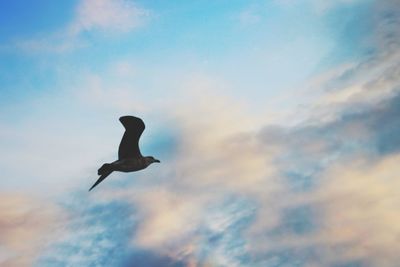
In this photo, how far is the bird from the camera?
91.4 ft

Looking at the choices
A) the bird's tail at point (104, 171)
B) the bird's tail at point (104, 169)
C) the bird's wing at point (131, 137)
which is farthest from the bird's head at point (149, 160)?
the bird's tail at point (104, 169)

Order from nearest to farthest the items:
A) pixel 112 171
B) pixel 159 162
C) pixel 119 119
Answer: pixel 119 119, pixel 112 171, pixel 159 162

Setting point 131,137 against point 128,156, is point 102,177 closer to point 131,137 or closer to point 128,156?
point 128,156

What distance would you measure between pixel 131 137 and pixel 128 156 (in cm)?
160

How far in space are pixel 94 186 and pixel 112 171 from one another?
1467mm

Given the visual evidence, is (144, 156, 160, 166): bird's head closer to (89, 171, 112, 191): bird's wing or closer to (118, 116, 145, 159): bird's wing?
(118, 116, 145, 159): bird's wing

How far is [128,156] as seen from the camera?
96.8ft

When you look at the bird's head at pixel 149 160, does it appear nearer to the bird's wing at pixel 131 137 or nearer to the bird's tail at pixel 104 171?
the bird's wing at pixel 131 137

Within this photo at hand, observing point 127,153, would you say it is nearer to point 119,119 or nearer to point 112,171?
point 112,171

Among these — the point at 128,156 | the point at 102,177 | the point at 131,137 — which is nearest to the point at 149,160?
the point at 128,156

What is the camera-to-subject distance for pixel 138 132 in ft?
92.4

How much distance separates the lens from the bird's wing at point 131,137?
27.1 m

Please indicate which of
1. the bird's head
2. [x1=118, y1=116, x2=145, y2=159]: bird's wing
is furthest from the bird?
the bird's head

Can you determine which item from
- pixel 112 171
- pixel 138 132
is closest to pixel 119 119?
pixel 138 132
